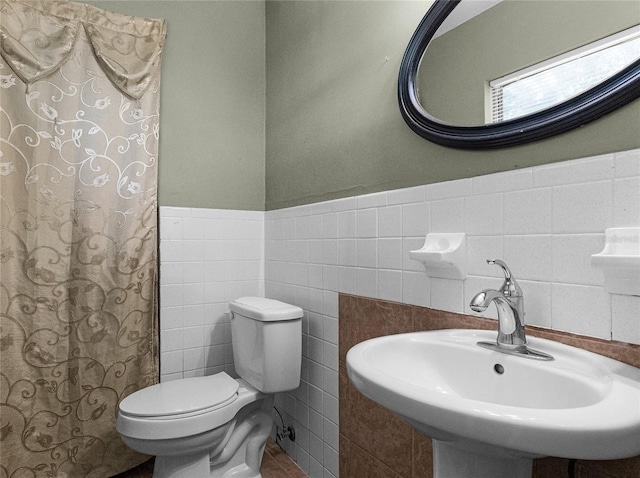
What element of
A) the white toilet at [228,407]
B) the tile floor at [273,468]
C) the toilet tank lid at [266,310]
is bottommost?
the tile floor at [273,468]

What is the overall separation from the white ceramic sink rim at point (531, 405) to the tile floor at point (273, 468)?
3.87ft

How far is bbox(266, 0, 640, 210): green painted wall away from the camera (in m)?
0.99

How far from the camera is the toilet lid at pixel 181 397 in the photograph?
1442mm

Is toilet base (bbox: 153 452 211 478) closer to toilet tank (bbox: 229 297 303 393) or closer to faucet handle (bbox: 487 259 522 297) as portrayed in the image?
toilet tank (bbox: 229 297 303 393)

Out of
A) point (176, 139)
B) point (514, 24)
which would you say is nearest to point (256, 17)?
point (176, 139)

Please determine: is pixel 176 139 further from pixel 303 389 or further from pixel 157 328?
pixel 303 389

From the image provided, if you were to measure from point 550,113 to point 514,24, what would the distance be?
0.96 feet

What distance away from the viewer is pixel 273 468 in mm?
1869

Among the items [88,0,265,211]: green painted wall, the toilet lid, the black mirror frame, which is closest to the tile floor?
the toilet lid

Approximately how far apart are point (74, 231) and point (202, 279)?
0.62 metres

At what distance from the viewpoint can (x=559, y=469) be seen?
889mm

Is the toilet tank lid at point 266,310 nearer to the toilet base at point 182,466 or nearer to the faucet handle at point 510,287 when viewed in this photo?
the toilet base at point 182,466

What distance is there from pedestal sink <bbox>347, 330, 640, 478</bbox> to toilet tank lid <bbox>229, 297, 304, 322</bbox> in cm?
73

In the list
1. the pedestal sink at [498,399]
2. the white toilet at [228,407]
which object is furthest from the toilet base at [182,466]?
the pedestal sink at [498,399]
